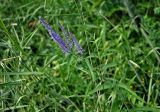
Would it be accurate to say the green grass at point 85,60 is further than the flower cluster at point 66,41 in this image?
Yes

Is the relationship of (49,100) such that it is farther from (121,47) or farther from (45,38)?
(45,38)

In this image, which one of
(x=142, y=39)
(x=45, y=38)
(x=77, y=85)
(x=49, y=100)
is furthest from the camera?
(x=45, y=38)

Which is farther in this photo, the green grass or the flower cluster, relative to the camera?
the green grass

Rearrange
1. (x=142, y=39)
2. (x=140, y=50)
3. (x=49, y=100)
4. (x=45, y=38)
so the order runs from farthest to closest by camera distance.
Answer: (x=45, y=38) < (x=142, y=39) < (x=140, y=50) < (x=49, y=100)

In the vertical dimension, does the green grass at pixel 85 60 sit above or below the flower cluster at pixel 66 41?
below

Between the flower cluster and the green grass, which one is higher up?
the flower cluster

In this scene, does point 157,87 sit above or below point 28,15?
below

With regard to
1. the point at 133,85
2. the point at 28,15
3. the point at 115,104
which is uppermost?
the point at 28,15

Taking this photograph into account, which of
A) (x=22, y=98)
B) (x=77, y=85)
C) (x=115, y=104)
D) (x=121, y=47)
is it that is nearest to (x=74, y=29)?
(x=121, y=47)
